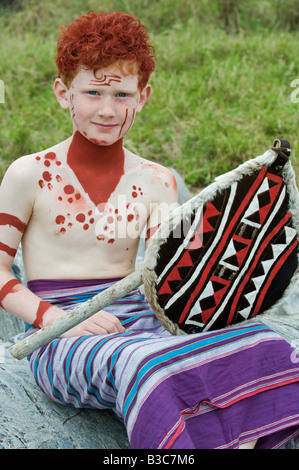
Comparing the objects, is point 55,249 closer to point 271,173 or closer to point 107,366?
point 107,366

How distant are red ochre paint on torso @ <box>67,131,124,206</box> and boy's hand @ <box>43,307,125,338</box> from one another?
12.1 inches

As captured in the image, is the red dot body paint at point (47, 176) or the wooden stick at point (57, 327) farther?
the red dot body paint at point (47, 176)

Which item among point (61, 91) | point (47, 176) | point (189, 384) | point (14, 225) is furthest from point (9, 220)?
point (189, 384)

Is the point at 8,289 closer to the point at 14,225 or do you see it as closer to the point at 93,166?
the point at 14,225

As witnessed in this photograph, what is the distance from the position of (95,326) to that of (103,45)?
0.68 metres

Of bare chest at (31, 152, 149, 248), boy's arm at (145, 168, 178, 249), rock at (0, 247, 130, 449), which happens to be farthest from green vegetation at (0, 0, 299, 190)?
rock at (0, 247, 130, 449)

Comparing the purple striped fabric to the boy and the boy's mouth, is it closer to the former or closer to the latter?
the boy

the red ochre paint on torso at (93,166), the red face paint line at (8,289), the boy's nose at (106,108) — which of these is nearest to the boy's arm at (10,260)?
the red face paint line at (8,289)

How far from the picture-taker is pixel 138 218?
1.66 metres

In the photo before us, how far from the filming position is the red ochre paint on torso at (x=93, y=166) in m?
1.61

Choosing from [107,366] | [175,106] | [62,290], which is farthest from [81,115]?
[175,106]

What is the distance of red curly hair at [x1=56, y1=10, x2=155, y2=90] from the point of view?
4.89 feet

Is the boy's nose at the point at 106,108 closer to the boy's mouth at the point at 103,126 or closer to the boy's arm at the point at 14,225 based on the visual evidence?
the boy's mouth at the point at 103,126

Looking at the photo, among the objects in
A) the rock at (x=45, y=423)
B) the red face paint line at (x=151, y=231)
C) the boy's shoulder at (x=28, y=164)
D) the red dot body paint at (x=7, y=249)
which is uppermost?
the boy's shoulder at (x=28, y=164)
